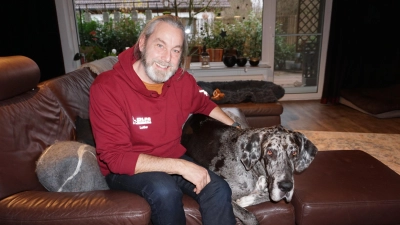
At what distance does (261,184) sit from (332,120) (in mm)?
3447

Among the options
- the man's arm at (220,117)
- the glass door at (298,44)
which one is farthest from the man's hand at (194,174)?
the glass door at (298,44)

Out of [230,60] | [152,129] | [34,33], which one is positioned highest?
[34,33]

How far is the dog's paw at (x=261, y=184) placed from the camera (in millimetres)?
1839

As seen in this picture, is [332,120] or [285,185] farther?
[332,120]

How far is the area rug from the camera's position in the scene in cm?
345

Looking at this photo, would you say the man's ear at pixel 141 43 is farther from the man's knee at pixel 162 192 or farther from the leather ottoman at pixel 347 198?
the leather ottoman at pixel 347 198

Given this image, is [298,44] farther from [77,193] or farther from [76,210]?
[76,210]

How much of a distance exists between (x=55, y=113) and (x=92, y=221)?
0.93 m

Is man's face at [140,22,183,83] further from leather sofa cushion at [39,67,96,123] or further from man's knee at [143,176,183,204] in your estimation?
leather sofa cushion at [39,67,96,123]

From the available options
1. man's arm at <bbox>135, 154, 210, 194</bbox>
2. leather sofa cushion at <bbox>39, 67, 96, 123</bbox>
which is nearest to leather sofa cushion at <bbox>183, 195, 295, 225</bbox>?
man's arm at <bbox>135, 154, 210, 194</bbox>

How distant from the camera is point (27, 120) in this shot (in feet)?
5.53

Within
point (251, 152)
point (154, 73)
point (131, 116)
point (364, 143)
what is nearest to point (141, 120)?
point (131, 116)

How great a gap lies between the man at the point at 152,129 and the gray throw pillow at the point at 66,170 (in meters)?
0.08

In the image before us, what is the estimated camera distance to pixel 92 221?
1302 millimetres
